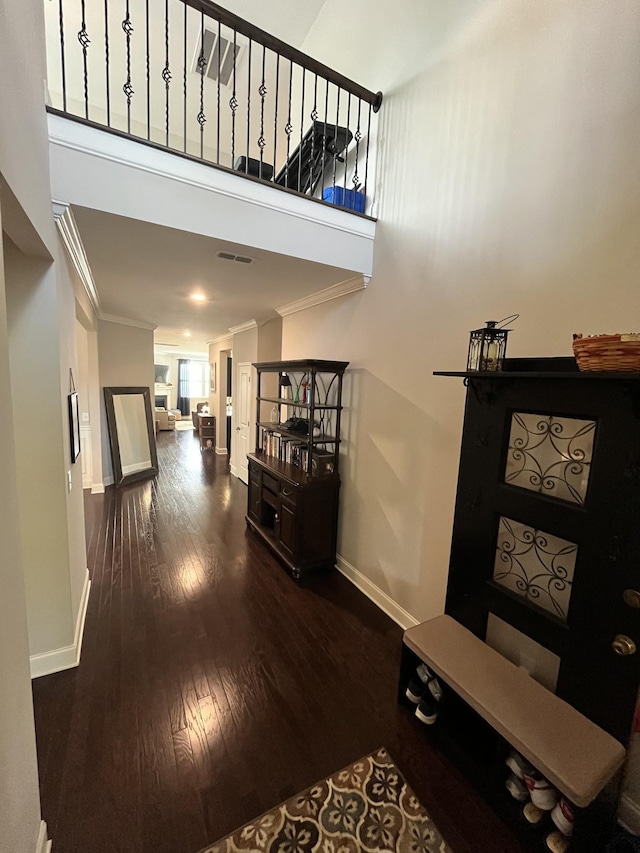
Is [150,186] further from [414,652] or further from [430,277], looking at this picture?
[414,652]

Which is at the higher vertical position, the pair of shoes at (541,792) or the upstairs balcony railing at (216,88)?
the upstairs balcony railing at (216,88)

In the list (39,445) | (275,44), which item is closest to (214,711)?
(39,445)

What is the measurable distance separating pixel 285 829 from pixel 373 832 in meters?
0.36

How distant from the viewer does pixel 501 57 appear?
72.4 inches

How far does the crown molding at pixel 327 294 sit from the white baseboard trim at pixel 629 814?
322 centimetres

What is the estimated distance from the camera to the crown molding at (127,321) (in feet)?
17.8

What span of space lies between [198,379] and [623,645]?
13.9 metres

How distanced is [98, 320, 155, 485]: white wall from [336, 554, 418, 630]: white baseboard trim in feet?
14.1

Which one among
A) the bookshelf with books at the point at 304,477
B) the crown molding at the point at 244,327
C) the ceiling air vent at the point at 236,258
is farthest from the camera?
the crown molding at the point at 244,327

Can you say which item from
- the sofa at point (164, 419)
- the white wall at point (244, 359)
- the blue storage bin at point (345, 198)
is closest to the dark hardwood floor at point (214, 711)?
the white wall at point (244, 359)

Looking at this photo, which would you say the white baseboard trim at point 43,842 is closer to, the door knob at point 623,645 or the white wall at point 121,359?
the door knob at point 623,645

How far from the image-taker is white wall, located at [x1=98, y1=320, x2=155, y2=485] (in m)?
5.52

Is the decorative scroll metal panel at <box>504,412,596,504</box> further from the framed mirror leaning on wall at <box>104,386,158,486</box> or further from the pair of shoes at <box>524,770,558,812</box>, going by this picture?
the framed mirror leaning on wall at <box>104,386,158,486</box>

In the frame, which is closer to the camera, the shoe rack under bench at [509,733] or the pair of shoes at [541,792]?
the shoe rack under bench at [509,733]
